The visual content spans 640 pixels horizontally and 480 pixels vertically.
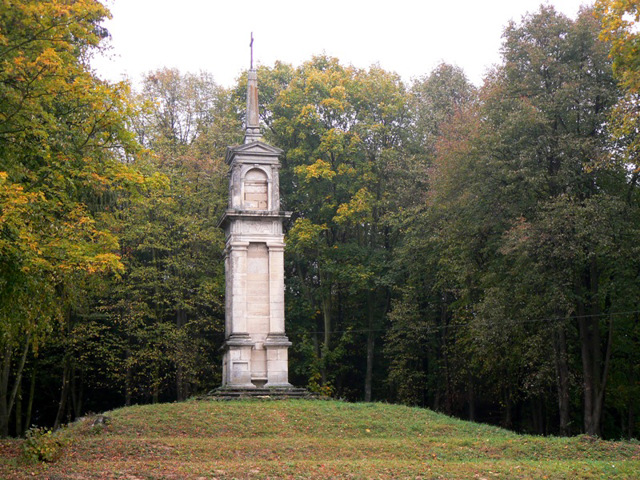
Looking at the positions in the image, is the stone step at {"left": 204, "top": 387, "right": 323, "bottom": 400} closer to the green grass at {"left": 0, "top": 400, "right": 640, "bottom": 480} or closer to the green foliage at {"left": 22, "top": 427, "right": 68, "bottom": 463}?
the green grass at {"left": 0, "top": 400, "right": 640, "bottom": 480}

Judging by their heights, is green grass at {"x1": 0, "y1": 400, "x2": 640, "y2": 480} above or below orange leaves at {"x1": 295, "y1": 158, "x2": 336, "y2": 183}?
below

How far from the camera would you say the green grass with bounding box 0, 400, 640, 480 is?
1220 cm

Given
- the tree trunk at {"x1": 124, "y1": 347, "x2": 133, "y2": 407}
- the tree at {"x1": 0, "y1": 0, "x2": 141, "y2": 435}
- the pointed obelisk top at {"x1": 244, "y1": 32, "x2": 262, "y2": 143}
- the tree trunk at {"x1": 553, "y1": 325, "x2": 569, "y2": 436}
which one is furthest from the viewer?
the tree trunk at {"x1": 124, "y1": 347, "x2": 133, "y2": 407}

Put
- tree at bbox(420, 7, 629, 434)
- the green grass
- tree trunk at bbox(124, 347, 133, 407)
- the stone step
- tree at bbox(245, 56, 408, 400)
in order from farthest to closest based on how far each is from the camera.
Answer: tree at bbox(245, 56, 408, 400), tree trunk at bbox(124, 347, 133, 407), tree at bbox(420, 7, 629, 434), the stone step, the green grass

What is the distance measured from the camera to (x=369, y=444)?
1523 centimetres

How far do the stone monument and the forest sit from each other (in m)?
3.66

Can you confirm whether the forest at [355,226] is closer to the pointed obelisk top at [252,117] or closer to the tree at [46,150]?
the tree at [46,150]

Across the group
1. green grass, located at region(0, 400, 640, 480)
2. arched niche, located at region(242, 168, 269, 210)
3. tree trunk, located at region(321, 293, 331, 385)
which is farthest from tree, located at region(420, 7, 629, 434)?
tree trunk, located at region(321, 293, 331, 385)

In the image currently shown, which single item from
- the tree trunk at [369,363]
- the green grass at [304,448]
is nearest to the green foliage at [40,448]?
the green grass at [304,448]

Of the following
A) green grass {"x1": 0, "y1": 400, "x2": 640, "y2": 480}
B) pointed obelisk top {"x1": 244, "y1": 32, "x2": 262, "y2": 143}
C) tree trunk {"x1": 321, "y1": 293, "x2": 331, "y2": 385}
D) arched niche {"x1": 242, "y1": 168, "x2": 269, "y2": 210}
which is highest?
pointed obelisk top {"x1": 244, "y1": 32, "x2": 262, "y2": 143}

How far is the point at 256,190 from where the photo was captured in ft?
75.6

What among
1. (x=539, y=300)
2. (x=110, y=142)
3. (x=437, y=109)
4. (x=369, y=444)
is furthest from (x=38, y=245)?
(x=437, y=109)

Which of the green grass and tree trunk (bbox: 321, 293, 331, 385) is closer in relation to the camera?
the green grass

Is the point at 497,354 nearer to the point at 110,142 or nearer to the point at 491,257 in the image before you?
the point at 491,257
